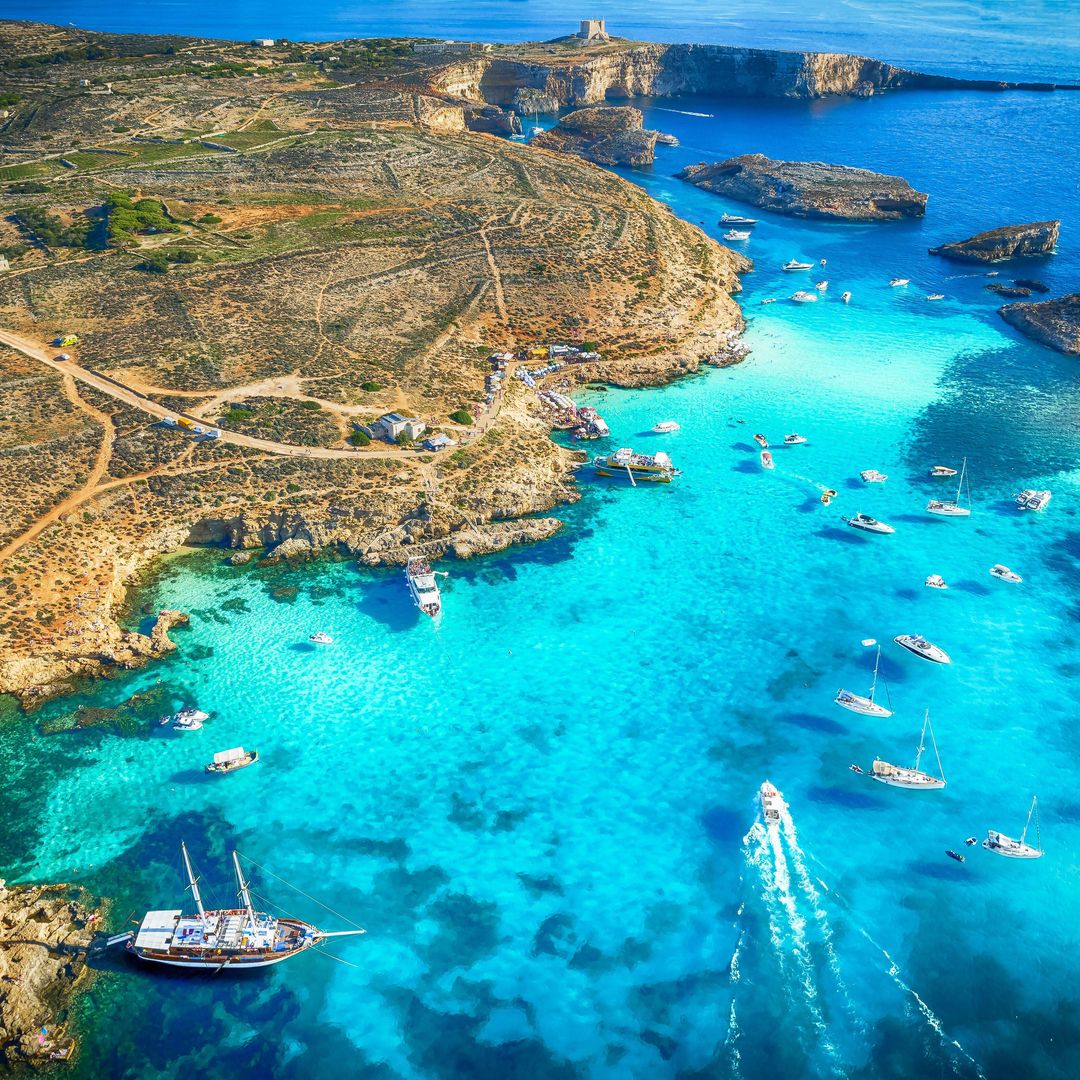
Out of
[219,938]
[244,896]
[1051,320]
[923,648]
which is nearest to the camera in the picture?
[219,938]

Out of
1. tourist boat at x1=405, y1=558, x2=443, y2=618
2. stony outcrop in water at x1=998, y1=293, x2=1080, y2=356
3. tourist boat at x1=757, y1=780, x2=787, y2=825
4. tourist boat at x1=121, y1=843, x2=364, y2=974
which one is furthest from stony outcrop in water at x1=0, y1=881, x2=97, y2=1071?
stony outcrop in water at x1=998, y1=293, x2=1080, y2=356

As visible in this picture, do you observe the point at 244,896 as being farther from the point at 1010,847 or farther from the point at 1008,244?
the point at 1008,244

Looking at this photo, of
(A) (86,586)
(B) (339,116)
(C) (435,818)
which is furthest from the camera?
(B) (339,116)

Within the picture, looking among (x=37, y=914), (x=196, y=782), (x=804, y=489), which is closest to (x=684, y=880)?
(x=196, y=782)

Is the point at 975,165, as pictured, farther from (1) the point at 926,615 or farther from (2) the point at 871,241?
(1) the point at 926,615

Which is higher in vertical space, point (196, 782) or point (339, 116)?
point (339, 116)

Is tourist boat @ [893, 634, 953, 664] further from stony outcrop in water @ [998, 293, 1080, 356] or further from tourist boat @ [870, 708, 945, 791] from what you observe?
stony outcrop in water @ [998, 293, 1080, 356]

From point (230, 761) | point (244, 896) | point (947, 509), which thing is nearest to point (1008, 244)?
point (947, 509)

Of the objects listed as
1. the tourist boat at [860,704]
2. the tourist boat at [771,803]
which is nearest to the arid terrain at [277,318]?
the tourist boat at [860,704]
